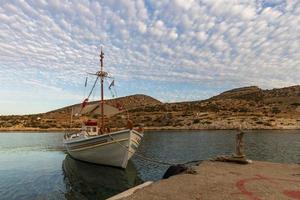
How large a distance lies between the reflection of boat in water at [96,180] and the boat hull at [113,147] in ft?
2.59

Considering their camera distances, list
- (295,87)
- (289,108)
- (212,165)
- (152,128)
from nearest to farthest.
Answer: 1. (212,165)
2. (152,128)
3. (289,108)
4. (295,87)

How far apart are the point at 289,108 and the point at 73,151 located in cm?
10254

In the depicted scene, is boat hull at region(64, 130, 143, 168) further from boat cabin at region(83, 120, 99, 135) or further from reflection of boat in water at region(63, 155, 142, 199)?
boat cabin at region(83, 120, 99, 135)

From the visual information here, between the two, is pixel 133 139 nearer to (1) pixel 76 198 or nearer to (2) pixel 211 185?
(1) pixel 76 198

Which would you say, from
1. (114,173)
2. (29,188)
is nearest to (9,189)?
(29,188)

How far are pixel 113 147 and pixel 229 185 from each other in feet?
60.8

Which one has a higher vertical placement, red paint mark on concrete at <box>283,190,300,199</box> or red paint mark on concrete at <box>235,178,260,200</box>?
red paint mark on concrete at <box>235,178,260,200</box>

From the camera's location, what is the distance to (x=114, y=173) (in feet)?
99.4

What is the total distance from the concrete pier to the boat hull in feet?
42.6

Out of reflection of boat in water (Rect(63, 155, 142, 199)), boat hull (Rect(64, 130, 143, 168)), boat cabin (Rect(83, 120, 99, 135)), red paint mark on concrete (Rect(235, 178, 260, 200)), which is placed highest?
boat cabin (Rect(83, 120, 99, 135))

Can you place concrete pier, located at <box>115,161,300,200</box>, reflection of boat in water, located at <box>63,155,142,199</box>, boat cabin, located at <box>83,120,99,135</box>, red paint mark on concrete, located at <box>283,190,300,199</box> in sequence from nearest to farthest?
1. red paint mark on concrete, located at <box>283,190,300,199</box>
2. concrete pier, located at <box>115,161,300,200</box>
3. reflection of boat in water, located at <box>63,155,142,199</box>
4. boat cabin, located at <box>83,120,99,135</box>

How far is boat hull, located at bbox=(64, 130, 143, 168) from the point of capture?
31734 mm

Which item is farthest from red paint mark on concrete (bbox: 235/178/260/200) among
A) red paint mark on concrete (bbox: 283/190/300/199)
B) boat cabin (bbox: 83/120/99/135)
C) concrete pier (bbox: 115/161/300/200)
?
boat cabin (bbox: 83/120/99/135)

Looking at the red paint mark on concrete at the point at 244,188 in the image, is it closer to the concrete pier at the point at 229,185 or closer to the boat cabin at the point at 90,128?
the concrete pier at the point at 229,185
